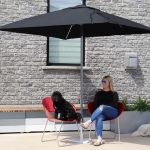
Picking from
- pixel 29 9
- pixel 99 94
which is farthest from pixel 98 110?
pixel 29 9

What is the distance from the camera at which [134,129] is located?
8820 millimetres

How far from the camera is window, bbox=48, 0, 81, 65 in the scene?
31.9 ft

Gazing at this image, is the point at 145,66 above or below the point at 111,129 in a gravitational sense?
above

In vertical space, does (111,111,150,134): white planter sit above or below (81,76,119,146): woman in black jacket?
below

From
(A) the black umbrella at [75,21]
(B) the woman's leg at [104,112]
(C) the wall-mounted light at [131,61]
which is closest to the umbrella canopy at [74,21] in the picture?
(A) the black umbrella at [75,21]

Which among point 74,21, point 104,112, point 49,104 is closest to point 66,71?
point 49,104

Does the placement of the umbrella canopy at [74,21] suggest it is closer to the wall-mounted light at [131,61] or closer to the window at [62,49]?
the window at [62,49]

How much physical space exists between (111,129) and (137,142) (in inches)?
55.3

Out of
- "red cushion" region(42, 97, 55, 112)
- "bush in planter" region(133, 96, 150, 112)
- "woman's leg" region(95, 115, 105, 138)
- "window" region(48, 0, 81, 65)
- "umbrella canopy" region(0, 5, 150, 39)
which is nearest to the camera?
"umbrella canopy" region(0, 5, 150, 39)

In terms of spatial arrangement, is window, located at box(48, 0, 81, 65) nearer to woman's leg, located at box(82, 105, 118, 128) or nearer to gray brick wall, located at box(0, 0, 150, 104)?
gray brick wall, located at box(0, 0, 150, 104)

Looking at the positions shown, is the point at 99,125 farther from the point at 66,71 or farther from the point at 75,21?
the point at 66,71

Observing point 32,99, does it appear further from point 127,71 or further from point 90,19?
point 90,19

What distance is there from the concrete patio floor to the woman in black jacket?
1.00ft


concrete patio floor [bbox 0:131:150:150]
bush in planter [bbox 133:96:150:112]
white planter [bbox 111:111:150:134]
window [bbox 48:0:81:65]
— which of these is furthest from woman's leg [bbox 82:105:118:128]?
window [bbox 48:0:81:65]
